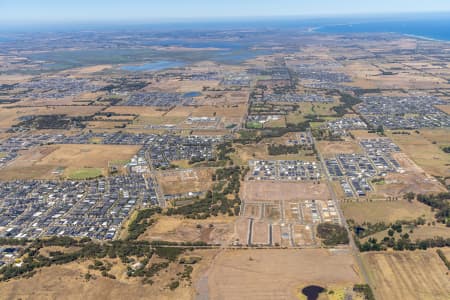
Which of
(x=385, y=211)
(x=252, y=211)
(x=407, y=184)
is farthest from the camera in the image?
(x=407, y=184)

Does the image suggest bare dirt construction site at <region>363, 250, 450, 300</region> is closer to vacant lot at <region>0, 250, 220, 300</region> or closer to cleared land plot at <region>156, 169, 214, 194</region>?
vacant lot at <region>0, 250, 220, 300</region>

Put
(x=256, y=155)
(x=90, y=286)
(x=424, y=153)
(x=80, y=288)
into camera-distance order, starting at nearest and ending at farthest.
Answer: (x=80, y=288) → (x=90, y=286) → (x=424, y=153) → (x=256, y=155)

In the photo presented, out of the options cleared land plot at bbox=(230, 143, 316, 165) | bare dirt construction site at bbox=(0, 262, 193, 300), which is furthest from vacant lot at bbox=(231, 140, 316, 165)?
bare dirt construction site at bbox=(0, 262, 193, 300)

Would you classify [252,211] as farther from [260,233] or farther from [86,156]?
[86,156]

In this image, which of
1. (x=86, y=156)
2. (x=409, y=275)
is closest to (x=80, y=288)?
(x=409, y=275)

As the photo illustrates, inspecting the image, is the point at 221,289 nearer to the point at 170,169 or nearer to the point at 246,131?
the point at 170,169

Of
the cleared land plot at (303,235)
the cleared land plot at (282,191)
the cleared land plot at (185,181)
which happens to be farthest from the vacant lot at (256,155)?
the cleared land plot at (303,235)

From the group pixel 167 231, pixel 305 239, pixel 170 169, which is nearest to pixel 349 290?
pixel 305 239
